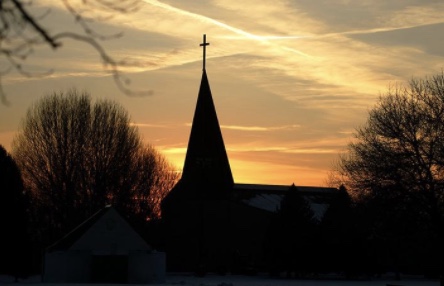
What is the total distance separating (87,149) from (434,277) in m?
29.0

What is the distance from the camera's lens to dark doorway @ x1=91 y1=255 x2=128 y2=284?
54812mm

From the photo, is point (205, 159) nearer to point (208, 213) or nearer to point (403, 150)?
point (208, 213)

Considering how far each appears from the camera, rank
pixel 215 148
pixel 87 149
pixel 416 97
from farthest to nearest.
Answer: pixel 215 148, pixel 87 149, pixel 416 97

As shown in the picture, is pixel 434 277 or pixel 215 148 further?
pixel 215 148

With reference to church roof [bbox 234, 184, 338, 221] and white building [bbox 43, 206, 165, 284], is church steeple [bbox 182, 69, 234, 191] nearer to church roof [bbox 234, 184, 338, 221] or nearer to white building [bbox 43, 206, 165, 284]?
church roof [bbox 234, 184, 338, 221]

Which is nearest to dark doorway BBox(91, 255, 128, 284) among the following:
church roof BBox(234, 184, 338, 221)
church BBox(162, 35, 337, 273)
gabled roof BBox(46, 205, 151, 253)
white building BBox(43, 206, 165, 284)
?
white building BBox(43, 206, 165, 284)

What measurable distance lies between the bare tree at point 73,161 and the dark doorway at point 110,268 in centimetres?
775

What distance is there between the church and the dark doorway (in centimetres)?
1917

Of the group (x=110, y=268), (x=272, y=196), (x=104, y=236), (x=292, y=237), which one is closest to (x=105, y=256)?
(x=110, y=268)

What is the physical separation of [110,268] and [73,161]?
9.69 m

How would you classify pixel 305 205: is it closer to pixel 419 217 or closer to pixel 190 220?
pixel 190 220

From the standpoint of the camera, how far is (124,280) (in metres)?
54.8

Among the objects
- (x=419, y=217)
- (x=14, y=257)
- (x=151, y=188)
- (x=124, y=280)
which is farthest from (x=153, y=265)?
(x=419, y=217)

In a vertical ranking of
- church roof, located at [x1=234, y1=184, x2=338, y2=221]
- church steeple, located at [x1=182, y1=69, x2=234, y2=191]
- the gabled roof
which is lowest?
the gabled roof
